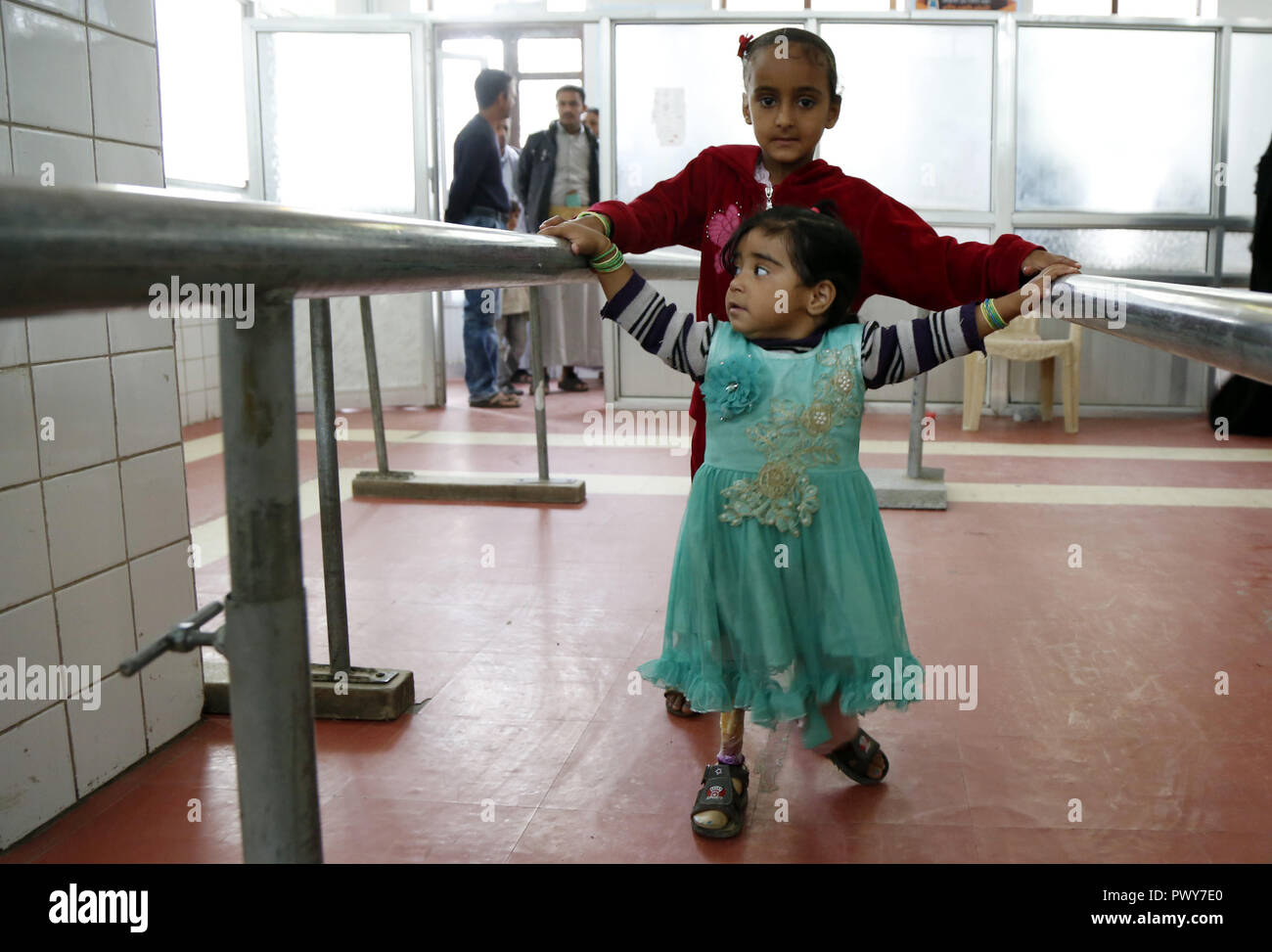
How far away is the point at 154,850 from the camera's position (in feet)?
4.54

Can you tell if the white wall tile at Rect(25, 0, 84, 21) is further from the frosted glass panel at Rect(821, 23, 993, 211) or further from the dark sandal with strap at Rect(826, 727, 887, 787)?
the frosted glass panel at Rect(821, 23, 993, 211)

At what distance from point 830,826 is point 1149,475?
2.92 metres

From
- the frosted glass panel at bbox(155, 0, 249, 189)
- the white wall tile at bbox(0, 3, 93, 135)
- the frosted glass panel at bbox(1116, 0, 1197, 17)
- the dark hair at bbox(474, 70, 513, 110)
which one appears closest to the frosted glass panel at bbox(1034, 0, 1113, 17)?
the frosted glass panel at bbox(1116, 0, 1197, 17)

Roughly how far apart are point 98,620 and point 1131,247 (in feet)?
17.0

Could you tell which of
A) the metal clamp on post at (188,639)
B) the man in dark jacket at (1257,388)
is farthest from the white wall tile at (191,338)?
the metal clamp on post at (188,639)

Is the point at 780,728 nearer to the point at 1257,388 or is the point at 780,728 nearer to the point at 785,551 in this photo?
the point at 785,551

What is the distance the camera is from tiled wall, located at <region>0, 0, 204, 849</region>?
142 centimetres

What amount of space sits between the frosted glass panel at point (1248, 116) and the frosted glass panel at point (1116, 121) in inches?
5.4

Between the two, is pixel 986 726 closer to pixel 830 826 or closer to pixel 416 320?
pixel 830 826

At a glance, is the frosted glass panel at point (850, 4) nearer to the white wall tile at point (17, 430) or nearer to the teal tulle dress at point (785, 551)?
the teal tulle dress at point (785, 551)

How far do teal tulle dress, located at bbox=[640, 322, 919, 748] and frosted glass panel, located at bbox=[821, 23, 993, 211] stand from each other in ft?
14.0

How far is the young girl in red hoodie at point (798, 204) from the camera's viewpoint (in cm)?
138

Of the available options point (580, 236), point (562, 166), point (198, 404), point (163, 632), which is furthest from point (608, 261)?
point (562, 166)

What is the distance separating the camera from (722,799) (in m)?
1.41
